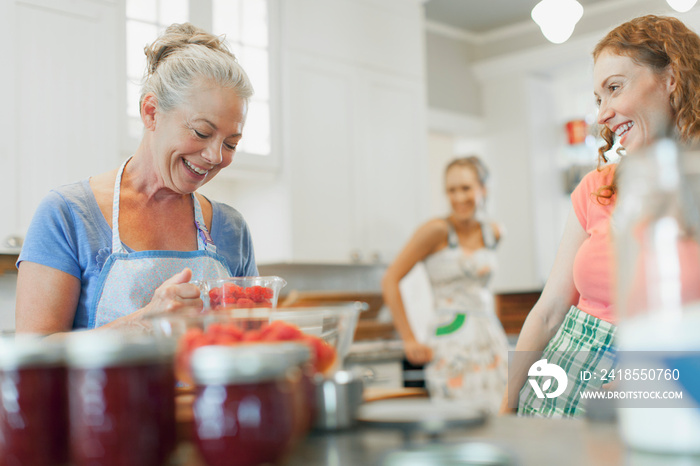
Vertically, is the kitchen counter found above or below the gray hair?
below

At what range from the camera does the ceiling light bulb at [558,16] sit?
11.3 ft

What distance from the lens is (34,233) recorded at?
1376mm

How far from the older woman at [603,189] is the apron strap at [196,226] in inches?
27.6

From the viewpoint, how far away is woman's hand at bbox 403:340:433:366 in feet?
11.2

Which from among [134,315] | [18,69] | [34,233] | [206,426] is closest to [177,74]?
[34,233]


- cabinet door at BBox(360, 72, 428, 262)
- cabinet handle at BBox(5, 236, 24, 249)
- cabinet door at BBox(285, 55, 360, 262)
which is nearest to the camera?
cabinet handle at BBox(5, 236, 24, 249)

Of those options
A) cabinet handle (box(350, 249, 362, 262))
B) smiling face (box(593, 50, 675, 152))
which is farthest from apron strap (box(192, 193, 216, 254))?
cabinet handle (box(350, 249, 362, 262))

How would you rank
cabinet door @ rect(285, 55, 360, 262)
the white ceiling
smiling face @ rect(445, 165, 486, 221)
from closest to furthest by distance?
smiling face @ rect(445, 165, 486, 221) < cabinet door @ rect(285, 55, 360, 262) < the white ceiling

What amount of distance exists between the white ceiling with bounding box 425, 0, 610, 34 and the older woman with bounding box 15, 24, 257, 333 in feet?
12.9

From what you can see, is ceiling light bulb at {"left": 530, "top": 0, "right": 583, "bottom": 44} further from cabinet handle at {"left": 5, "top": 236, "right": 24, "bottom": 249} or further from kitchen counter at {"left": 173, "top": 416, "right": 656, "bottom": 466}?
kitchen counter at {"left": 173, "top": 416, "right": 656, "bottom": 466}

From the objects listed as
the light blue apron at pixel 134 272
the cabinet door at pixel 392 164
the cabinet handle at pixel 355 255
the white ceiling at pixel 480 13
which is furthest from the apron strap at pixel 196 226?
the white ceiling at pixel 480 13

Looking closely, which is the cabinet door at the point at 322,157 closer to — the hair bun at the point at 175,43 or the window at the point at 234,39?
the window at the point at 234,39

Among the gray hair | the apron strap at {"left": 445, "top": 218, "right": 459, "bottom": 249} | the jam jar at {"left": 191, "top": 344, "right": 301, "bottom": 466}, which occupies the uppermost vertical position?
the gray hair

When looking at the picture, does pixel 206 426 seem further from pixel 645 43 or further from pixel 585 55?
pixel 585 55
